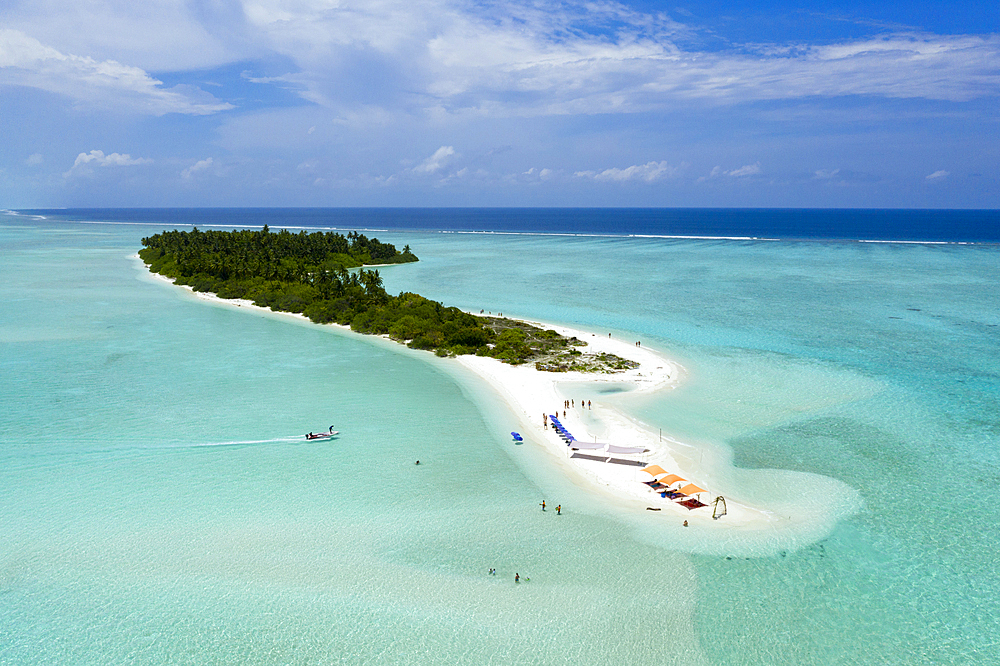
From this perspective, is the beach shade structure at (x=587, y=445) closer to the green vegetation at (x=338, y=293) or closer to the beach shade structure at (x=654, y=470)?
the beach shade structure at (x=654, y=470)

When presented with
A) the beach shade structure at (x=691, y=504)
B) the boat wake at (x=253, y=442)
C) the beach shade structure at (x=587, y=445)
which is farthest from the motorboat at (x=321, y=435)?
the beach shade structure at (x=691, y=504)

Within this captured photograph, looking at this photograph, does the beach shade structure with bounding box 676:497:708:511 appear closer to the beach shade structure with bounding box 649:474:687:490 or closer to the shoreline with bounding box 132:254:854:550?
the shoreline with bounding box 132:254:854:550

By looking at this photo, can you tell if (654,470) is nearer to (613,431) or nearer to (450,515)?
(613,431)

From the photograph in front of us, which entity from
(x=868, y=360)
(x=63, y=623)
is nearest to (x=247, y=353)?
(x=63, y=623)

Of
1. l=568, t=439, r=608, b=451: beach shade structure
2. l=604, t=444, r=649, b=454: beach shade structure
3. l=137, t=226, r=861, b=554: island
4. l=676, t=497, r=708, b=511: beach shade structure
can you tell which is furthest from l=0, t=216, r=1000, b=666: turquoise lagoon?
l=604, t=444, r=649, b=454: beach shade structure

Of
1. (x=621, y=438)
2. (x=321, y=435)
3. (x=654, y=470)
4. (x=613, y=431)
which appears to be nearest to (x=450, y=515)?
(x=654, y=470)

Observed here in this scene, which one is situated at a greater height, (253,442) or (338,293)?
(338,293)
